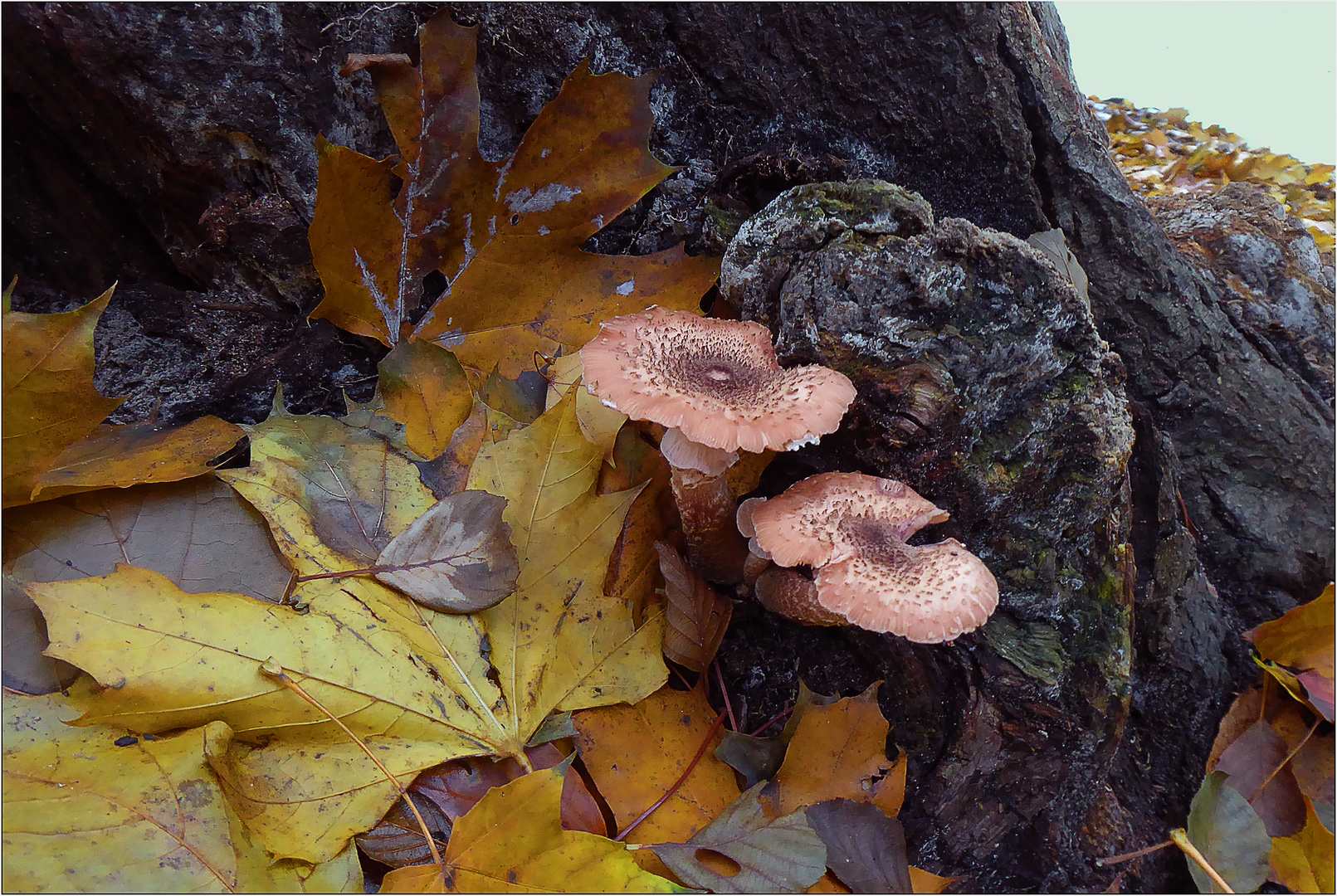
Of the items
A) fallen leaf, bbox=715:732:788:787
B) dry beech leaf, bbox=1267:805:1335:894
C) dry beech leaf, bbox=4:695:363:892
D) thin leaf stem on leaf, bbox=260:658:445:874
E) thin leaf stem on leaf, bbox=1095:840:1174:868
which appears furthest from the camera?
thin leaf stem on leaf, bbox=1095:840:1174:868

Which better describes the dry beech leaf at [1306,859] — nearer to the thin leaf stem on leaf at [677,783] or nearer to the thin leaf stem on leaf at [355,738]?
the thin leaf stem on leaf at [677,783]

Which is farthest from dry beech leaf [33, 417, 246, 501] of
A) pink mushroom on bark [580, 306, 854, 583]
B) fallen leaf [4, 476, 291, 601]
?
pink mushroom on bark [580, 306, 854, 583]

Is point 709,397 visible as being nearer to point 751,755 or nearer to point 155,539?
point 751,755

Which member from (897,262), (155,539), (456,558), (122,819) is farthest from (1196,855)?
(155,539)

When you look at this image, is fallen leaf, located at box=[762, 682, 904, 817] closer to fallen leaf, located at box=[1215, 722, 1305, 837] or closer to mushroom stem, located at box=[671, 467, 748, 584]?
mushroom stem, located at box=[671, 467, 748, 584]

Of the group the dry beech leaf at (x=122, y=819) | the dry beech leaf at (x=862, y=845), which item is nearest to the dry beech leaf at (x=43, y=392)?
the dry beech leaf at (x=122, y=819)

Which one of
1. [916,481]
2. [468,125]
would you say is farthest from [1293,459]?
[468,125]
